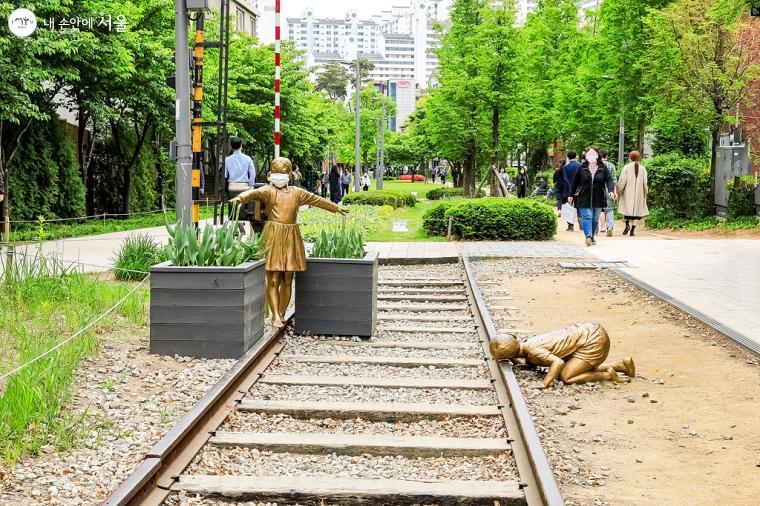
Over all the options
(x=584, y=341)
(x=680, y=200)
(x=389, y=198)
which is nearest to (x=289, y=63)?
(x=389, y=198)

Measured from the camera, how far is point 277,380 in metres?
7.46

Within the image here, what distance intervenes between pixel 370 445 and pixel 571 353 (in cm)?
280

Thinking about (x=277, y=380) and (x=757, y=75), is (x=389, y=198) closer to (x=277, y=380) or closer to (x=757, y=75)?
(x=757, y=75)

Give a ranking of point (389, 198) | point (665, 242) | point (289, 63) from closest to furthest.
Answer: point (665, 242) → point (389, 198) → point (289, 63)

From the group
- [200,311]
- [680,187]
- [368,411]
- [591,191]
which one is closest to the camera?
[368,411]

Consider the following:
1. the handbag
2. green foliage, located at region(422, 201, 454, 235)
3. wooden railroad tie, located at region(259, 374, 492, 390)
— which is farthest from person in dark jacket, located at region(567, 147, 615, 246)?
wooden railroad tie, located at region(259, 374, 492, 390)

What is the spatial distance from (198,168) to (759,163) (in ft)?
56.7

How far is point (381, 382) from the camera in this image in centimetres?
742

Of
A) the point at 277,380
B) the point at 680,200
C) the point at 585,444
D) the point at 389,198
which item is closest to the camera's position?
the point at 585,444

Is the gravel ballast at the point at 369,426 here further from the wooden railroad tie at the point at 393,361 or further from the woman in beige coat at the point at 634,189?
the woman in beige coat at the point at 634,189

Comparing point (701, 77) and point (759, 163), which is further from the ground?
point (701, 77)

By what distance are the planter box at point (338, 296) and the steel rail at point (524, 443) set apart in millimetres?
1459

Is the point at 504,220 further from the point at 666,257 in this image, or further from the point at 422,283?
the point at 422,283

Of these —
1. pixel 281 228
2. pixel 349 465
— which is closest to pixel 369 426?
pixel 349 465
